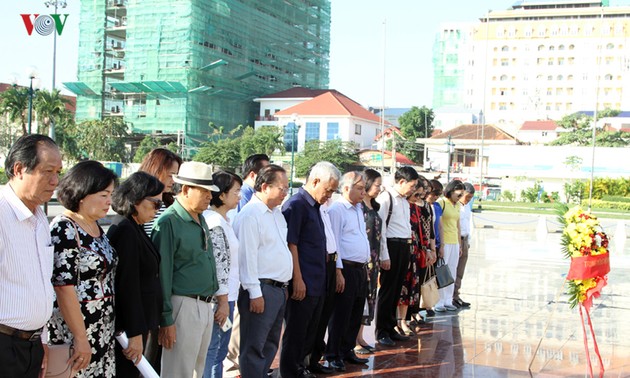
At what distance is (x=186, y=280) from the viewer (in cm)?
398

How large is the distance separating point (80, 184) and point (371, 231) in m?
3.64

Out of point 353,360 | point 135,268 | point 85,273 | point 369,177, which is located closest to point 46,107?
point 369,177

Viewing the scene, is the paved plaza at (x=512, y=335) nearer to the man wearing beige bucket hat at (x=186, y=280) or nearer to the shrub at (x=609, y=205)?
the man wearing beige bucket hat at (x=186, y=280)

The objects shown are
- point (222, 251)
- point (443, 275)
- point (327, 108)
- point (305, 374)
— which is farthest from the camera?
point (327, 108)

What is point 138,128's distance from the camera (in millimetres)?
59594

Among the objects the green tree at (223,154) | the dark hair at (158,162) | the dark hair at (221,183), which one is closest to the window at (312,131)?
the green tree at (223,154)

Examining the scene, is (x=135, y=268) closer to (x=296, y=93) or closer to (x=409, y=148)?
(x=409, y=148)

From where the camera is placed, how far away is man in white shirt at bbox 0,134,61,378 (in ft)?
9.29

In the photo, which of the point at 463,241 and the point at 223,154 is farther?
the point at 223,154

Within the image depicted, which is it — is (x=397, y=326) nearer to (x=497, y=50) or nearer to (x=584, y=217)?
(x=584, y=217)

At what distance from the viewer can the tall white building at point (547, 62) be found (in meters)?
91.6

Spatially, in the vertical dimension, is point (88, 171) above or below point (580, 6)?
below

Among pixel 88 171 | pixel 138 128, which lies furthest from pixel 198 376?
pixel 138 128

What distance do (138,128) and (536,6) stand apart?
69.3 m
